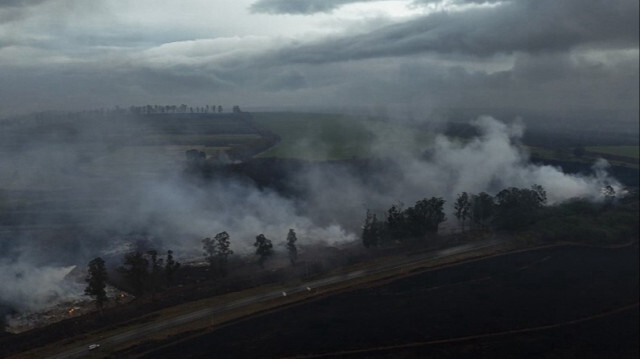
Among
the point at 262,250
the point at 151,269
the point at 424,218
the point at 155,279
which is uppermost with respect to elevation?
the point at 424,218

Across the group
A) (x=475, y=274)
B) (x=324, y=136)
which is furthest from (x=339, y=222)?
(x=324, y=136)

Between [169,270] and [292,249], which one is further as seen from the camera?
[292,249]

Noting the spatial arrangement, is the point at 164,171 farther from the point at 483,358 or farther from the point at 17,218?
the point at 483,358

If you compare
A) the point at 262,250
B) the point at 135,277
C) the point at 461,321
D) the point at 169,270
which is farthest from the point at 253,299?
the point at 461,321

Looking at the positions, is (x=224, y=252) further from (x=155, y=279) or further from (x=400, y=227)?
(x=400, y=227)

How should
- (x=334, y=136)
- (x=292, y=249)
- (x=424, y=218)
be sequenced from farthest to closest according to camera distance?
1. (x=334, y=136)
2. (x=424, y=218)
3. (x=292, y=249)

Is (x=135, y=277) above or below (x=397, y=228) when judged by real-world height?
below

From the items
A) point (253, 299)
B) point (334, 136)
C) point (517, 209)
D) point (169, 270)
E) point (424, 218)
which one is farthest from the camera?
point (334, 136)

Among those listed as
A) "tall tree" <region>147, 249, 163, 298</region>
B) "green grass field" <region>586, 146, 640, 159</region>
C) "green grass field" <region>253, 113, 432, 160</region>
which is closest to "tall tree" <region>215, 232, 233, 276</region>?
"tall tree" <region>147, 249, 163, 298</region>
